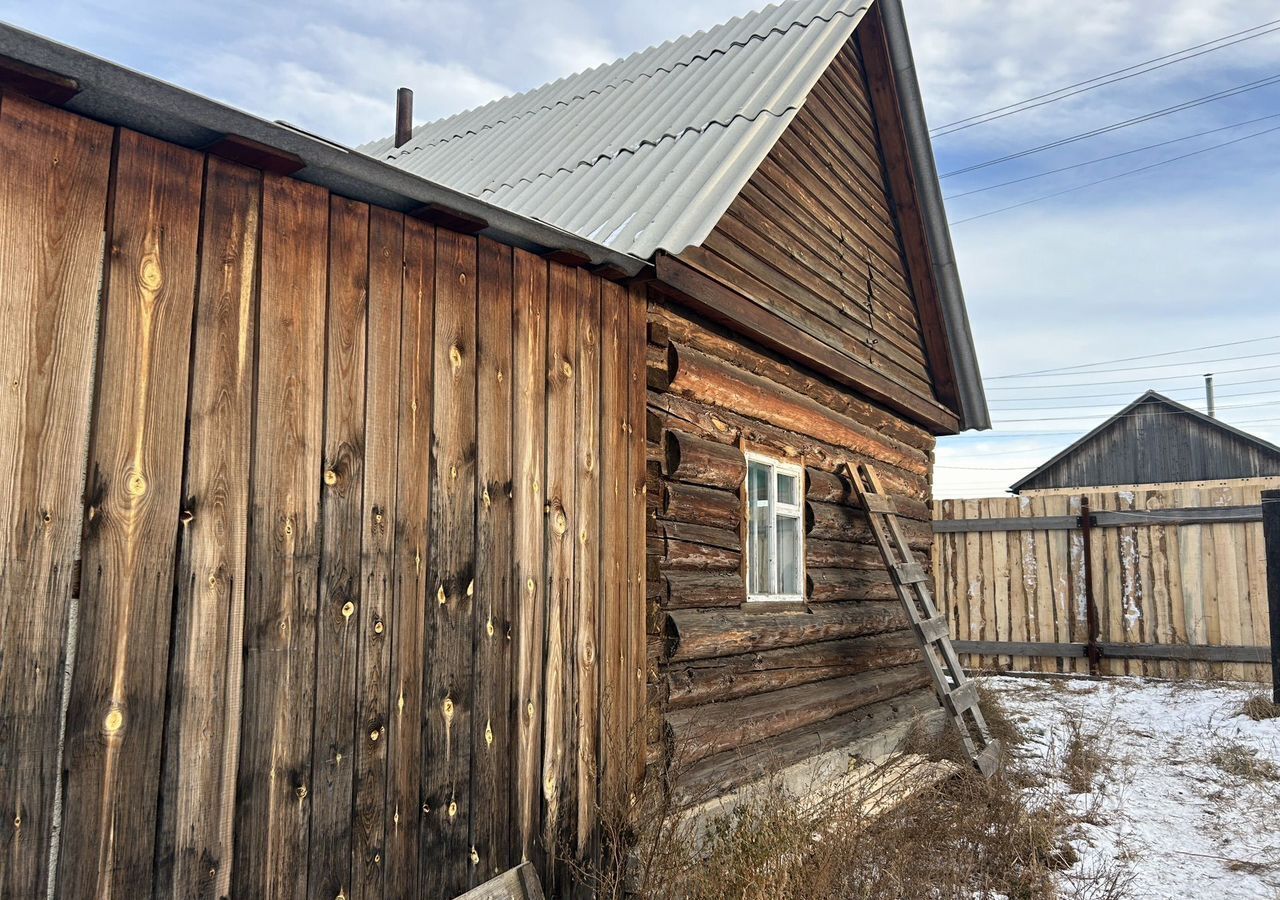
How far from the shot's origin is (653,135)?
6.61 m

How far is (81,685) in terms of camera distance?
2488 mm

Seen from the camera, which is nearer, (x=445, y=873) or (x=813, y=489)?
(x=445, y=873)

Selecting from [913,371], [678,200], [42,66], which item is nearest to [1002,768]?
[913,371]

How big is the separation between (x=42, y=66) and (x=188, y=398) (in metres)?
0.97

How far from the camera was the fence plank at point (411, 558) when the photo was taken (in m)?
3.37

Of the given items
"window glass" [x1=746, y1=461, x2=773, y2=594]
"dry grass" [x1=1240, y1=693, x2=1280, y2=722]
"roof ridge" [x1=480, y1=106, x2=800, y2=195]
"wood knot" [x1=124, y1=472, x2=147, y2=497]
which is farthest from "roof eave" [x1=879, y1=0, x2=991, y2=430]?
"wood knot" [x1=124, y1=472, x2=147, y2=497]

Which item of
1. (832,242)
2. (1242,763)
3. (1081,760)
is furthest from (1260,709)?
(832,242)

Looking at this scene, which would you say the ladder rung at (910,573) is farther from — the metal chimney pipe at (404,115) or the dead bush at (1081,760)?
the metal chimney pipe at (404,115)

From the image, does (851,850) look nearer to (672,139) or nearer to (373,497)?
(373,497)

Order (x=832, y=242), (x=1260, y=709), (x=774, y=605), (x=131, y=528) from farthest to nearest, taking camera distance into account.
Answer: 1. (x=1260, y=709)
2. (x=832, y=242)
3. (x=774, y=605)
4. (x=131, y=528)

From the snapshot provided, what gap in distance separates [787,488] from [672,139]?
267 centimetres

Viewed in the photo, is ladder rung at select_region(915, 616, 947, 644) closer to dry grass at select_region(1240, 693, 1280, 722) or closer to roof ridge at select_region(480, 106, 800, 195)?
dry grass at select_region(1240, 693, 1280, 722)

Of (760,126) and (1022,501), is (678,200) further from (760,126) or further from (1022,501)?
(1022,501)

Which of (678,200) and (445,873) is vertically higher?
(678,200)
